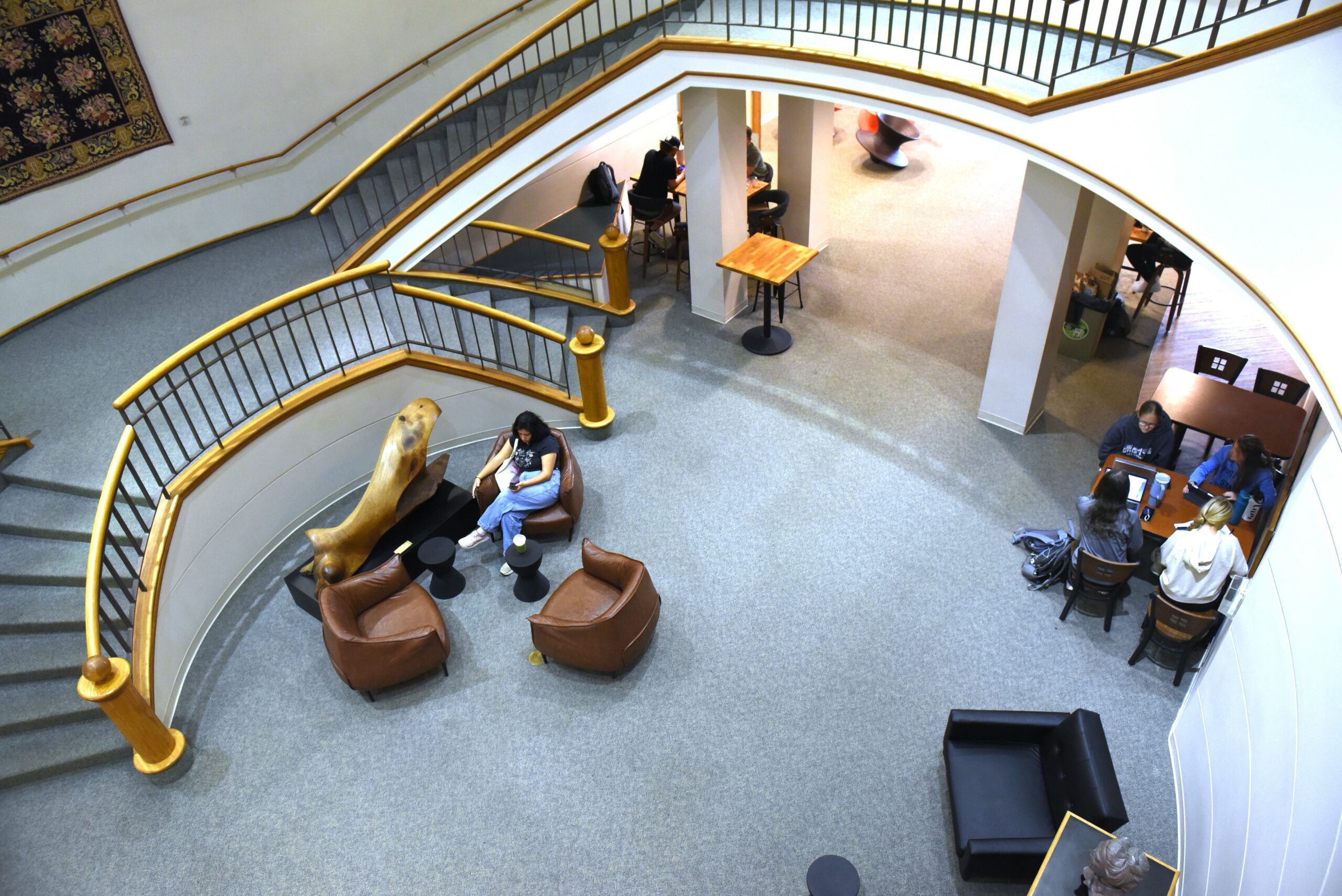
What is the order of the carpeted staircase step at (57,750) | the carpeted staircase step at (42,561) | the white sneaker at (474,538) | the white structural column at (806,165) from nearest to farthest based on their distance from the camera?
the carpeted staircase step at (57,750)
the carpeted staircase step at (42,561)
the white sneaker at (474,538)
the white structural column at (806,165)

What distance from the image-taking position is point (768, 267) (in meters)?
8.16

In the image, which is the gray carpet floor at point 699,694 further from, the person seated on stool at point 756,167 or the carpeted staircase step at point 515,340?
the person seated on stool at point 756,167

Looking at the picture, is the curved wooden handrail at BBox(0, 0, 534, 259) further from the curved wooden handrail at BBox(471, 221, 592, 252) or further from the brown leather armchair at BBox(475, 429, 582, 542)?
the brown leather armchair at BBox(475, 429, 582, 542)

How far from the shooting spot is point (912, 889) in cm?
470

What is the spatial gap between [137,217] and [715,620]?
22.3 feet

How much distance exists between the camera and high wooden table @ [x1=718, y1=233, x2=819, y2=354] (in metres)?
8.11

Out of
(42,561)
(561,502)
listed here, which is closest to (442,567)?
(561,502)

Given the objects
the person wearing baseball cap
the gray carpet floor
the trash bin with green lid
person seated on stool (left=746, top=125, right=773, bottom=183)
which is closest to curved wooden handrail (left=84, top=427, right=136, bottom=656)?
the gray carpet floor

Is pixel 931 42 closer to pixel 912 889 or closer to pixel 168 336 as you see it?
pixel 912 889

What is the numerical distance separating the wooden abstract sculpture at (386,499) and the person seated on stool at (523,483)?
18.9 inches

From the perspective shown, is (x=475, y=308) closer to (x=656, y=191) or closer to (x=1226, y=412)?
(x=656, y=191)

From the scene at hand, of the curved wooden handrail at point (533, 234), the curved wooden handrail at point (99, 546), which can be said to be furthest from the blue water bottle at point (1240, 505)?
the curved wooden handrail at point (99, 546)

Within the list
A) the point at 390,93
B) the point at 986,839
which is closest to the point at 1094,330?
the point at 986,839

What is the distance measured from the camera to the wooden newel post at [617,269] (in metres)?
8.54
